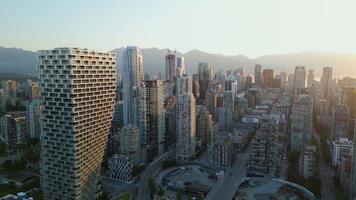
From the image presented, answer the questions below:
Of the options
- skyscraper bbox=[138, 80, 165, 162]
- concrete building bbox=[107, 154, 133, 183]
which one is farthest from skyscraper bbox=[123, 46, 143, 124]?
concrete building bbox=[107, 154, 133, 183]

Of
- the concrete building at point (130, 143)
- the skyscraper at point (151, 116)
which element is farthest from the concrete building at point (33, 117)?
the concrete building at point (130, 143)

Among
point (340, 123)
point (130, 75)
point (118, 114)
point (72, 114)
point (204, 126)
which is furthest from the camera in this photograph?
point (130, 75)

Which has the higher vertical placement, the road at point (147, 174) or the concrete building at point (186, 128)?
the concrete building at point (186, 128)

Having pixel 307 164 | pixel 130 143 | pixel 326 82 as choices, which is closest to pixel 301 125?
pixel 307 164

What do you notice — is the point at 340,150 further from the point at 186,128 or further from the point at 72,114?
the point at 72,114

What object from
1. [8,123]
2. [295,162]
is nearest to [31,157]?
[8,123]

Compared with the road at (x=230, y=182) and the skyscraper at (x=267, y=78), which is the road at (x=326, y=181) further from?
the skyscraper at (x=267, y=78)

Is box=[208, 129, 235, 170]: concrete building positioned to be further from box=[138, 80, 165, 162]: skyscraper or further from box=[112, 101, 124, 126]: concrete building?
box=[112, 101, 124, 126]: concrete building
